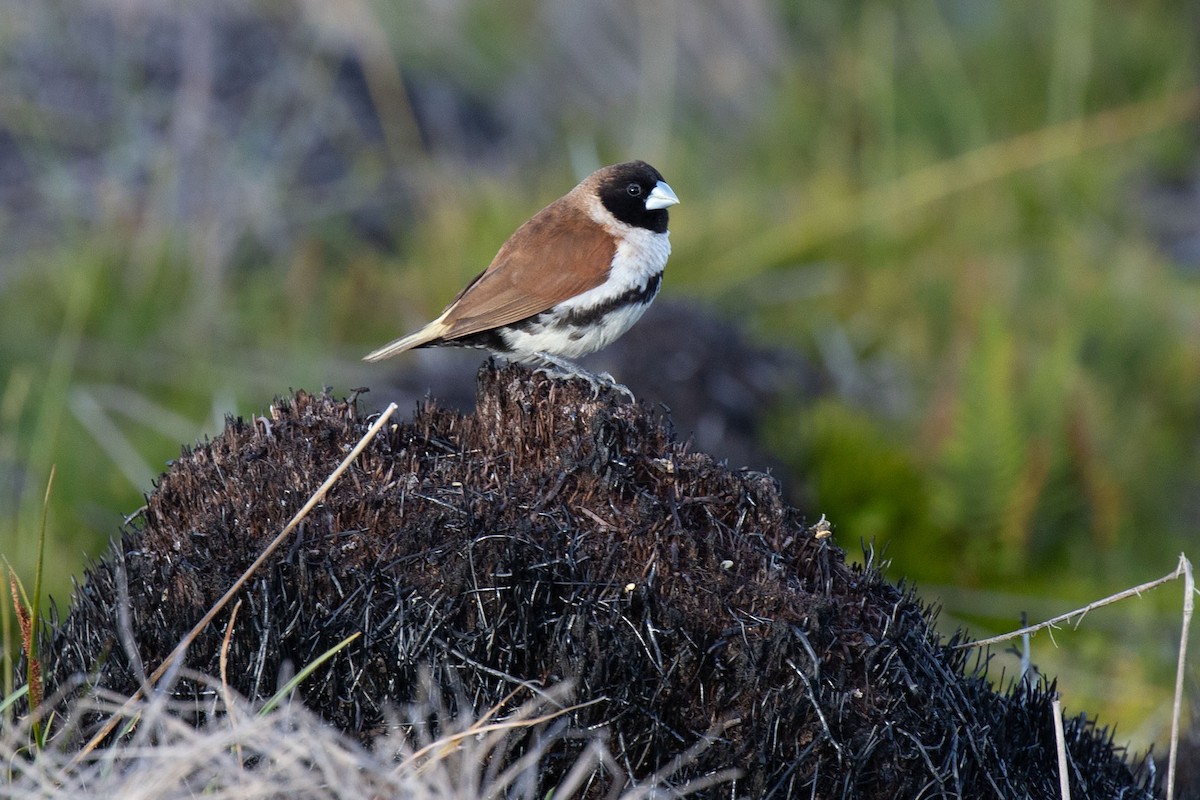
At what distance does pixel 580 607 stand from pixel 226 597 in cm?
71

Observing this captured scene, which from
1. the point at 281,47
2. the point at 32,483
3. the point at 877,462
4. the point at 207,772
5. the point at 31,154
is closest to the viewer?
the point at 207,772

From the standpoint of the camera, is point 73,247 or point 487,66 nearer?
point 73,247

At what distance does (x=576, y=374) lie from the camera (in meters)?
3.97

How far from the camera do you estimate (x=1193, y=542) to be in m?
7.40

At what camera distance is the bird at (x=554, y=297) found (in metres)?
4.50

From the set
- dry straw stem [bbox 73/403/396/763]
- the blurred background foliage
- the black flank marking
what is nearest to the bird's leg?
the black flank marking

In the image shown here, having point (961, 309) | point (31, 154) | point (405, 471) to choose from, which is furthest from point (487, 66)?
point (405, 471)

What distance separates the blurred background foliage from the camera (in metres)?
7.05

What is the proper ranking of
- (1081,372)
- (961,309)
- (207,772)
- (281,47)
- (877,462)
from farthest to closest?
1. (281,47)
2. (961,309)
3. (1081,372)
4. (877,462)
5. (207,772)

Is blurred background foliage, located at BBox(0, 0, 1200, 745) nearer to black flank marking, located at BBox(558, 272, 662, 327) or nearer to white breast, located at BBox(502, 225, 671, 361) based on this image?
white breast, located at BBox(502, 225, 671, 361)

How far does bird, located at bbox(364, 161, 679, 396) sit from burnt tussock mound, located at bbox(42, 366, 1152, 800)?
1115 millimetres

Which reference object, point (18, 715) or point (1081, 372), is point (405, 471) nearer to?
point (18, 715)

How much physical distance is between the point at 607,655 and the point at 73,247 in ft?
20.6

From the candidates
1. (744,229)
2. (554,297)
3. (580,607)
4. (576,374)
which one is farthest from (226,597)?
(744,229)
